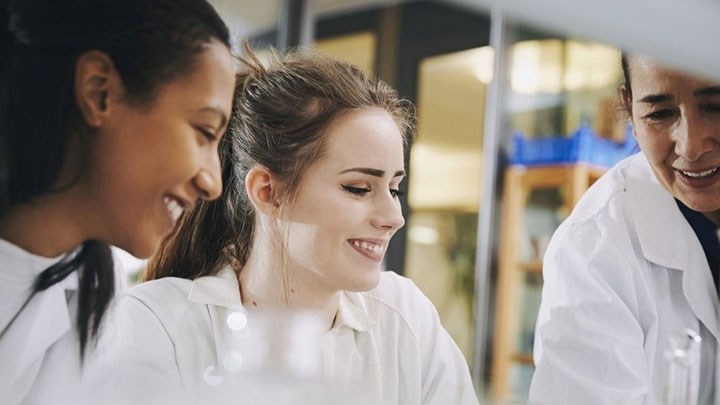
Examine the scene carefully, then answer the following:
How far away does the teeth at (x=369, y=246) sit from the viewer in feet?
2.59

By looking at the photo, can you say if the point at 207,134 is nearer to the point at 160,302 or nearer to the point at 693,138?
the point at 160,302

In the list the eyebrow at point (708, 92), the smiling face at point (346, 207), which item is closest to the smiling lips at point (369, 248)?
the smiling face at point (346, 207)

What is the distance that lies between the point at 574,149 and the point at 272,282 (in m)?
0.61

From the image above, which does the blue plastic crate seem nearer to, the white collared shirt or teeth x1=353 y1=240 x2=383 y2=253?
teeth x1=353 y1=240 x2=383 y2=253

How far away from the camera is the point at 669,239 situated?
1.05 meters

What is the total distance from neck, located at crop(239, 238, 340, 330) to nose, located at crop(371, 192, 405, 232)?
3.1 inches

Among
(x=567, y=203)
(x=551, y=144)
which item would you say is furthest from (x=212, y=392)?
(x=551, y=144)

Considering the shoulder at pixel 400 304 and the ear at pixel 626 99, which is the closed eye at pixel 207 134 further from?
the ear at pixel 626 99

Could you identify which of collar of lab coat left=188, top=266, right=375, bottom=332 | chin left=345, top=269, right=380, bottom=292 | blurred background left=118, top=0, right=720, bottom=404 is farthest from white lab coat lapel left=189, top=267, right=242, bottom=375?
blurred background left=118, top=0, right=720, bottom=404

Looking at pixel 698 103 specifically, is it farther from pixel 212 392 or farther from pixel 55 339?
pixel 55 339

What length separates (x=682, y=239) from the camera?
106 centimetres

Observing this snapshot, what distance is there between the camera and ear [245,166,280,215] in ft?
2.54

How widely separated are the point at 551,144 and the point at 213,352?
74 centimetres

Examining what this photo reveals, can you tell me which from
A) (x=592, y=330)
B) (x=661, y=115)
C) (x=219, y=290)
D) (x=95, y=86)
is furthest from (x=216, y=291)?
(x=661, y=115)
